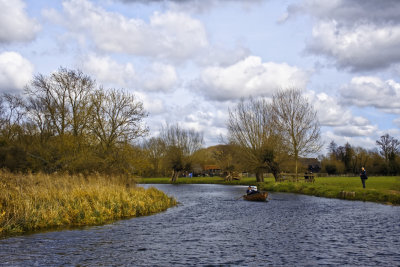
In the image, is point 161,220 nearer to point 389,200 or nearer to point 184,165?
point 389,200

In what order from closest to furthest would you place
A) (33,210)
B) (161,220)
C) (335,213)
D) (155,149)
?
(33,210)
(161,220)
(335,213)
(155,149)

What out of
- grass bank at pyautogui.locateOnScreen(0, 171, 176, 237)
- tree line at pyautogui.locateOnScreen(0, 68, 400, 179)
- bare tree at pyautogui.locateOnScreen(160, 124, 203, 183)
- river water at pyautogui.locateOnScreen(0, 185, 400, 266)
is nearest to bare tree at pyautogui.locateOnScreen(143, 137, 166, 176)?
bare tree at pyautogui.locateOnScreen(160, 124, 203, 183)

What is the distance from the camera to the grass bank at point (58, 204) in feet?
58.9

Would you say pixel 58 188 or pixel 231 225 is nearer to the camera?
pixel 231 225

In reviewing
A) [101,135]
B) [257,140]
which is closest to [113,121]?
[101,135]

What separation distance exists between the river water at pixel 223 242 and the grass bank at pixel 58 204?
133cm

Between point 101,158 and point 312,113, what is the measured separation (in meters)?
29.5

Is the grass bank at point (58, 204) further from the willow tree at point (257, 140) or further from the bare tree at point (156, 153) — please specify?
the bare tree at point (156, 153)

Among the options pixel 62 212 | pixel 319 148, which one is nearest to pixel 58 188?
pixel 62 212

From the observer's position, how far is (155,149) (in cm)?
10781

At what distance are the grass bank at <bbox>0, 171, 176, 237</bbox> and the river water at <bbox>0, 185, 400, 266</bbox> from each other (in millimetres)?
1330

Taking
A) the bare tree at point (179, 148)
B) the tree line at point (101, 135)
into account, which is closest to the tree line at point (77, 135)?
the tree line at point (101, 135)

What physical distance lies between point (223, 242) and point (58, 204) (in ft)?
32.7

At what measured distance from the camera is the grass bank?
17.9m
